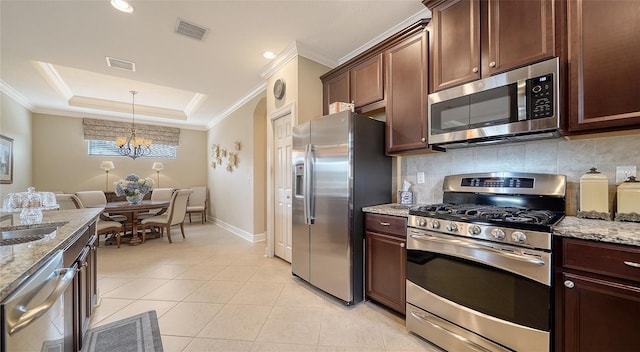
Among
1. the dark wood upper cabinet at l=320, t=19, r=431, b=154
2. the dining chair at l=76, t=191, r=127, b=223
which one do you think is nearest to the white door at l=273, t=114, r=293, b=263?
the dark wood upper cabinet at l=320, t=19, r=431, b=154

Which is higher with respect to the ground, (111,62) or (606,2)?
(111,62)

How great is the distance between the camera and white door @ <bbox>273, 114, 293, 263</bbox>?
10.9 ft

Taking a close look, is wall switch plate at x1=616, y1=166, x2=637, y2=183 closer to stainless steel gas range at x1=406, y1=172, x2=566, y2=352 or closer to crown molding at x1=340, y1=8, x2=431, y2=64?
stainless steel gas range at x1=406, y1=172, x2=566, y2=352

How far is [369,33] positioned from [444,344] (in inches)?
114

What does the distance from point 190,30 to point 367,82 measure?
1948mm

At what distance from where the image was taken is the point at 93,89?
4875mm

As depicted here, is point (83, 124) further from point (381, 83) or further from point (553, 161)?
point (553, 161)

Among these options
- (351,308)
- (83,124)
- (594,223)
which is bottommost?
(351,308)

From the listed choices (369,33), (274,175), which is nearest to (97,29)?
(274,175)

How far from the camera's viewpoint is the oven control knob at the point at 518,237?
1320 mm

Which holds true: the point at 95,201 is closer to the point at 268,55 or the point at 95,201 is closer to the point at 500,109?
the point at 268,55

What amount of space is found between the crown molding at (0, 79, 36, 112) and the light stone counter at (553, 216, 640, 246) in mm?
6994

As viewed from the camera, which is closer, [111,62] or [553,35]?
[553,35]

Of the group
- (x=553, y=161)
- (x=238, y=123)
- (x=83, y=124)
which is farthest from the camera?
(x=83, y=124)
